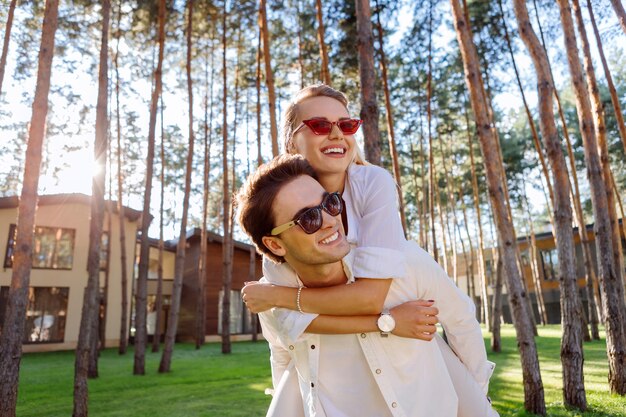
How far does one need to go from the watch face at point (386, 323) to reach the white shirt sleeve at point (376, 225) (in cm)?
15

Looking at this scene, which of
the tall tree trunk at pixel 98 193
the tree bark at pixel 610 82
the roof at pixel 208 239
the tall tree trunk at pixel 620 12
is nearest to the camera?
the tall tree trunk at pixel 620 12

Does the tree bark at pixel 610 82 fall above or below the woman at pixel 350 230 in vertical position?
above

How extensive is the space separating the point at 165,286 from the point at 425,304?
28415mm

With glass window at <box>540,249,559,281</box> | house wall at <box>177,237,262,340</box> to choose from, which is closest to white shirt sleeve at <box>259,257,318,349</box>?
house wall at <box>177,237,262,340</box>

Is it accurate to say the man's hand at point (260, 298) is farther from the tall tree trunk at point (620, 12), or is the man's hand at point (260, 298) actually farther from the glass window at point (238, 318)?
the glass window at point (238, 318)

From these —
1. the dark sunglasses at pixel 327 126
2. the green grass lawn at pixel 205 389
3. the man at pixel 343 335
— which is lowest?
the green grass lawn at pixel 205 389

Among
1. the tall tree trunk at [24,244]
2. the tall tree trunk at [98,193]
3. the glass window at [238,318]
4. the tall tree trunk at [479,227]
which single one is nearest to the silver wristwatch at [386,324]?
the tall tree trunk at [24,244]

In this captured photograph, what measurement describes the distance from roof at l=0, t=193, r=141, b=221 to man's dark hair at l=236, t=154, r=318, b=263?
71.0 feet

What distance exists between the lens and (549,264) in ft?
107

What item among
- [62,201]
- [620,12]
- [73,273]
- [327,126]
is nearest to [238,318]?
[73,273]

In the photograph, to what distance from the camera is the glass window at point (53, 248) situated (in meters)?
23.5

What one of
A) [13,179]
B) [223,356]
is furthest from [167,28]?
[13,179]

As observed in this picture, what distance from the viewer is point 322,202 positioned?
1796 millimetres

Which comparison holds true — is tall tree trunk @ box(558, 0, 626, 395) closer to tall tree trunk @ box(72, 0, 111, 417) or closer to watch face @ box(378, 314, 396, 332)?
watch face @ box(378, 314, 396, 332)
